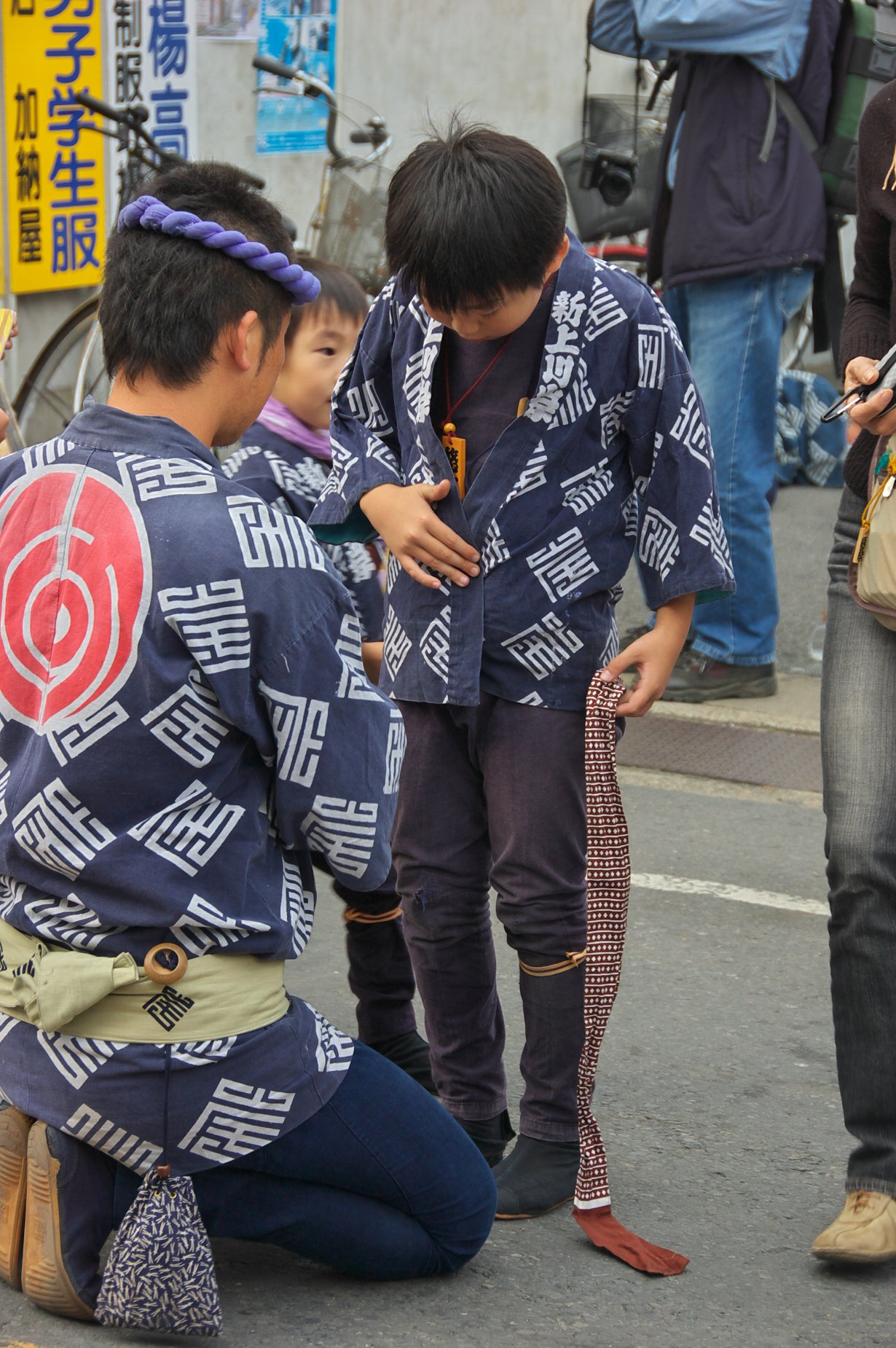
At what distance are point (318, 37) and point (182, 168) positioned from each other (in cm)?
726

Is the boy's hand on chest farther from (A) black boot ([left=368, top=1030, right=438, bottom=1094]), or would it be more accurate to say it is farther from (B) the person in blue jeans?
(B) the person in blue jeans

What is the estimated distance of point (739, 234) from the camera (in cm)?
537

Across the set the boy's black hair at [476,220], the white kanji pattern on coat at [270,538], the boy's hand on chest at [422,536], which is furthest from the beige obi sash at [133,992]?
the boy's black hair at [476,220]

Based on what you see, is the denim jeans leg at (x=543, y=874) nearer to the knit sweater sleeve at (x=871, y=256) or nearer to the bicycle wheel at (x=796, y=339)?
the knit sweater sleeve at (x=871, y=256)

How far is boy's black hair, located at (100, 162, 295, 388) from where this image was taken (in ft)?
7.16

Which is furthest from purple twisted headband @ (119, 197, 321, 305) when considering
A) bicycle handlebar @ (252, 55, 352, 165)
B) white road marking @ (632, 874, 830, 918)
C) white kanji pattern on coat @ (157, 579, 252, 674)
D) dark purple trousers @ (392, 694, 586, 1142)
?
bicycle handlebar @ (252, 55, 352, 165)

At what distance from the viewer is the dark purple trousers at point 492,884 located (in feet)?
8.70

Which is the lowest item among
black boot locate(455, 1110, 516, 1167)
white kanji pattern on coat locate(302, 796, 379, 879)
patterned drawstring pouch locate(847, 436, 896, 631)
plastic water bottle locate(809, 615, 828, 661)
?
plastic water bottle locate(809, 615, 828, 661)

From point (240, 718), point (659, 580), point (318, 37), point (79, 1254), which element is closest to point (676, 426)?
point (659, 580)

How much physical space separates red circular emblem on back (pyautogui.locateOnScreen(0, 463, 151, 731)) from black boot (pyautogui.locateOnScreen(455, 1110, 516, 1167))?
1.08 metres

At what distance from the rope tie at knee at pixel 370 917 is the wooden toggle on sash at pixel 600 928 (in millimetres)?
633

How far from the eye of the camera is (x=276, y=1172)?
2.28 m

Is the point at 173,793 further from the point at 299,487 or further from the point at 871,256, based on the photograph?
the point at 871,256

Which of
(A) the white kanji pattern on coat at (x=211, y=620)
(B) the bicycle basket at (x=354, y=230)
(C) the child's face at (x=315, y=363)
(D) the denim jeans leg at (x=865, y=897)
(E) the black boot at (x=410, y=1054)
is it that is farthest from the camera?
(B) the bicycle basket at (x=354, y=230)
